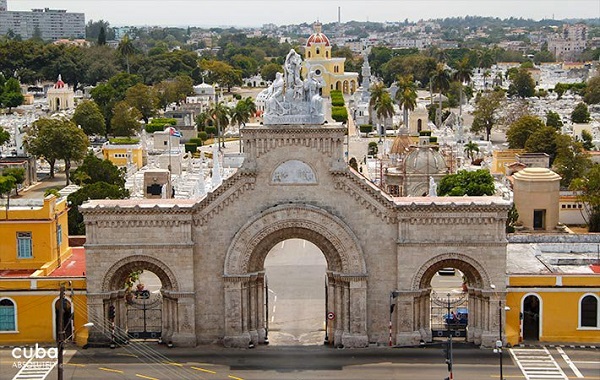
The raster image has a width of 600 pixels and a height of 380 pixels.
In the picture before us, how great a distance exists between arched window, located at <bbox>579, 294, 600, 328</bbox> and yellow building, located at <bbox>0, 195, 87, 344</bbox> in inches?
931

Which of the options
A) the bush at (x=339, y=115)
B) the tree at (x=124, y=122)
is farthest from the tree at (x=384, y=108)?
the tree at (x=124, y=122)

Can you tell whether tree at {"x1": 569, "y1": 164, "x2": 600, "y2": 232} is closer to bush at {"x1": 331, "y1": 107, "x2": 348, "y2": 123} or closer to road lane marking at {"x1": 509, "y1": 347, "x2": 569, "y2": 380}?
road lane marking at {"x1": 509, "y1": 347, "x2": 569, "y2": 380}

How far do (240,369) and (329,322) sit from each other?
19.0ft

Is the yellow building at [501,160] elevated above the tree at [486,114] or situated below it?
below

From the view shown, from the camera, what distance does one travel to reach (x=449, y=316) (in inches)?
1987

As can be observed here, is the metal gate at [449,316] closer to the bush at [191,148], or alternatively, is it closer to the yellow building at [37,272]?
the yellow building at [37,272]

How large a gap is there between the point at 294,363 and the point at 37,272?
14269 millimetres

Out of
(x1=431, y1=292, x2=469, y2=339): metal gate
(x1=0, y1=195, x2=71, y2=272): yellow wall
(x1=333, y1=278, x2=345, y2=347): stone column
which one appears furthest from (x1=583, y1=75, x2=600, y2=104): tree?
(x1=0, y1=195, x2=71, y2=272): yellow wall

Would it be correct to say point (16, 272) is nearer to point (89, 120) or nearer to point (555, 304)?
point (555, 304)

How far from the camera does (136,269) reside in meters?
49.5

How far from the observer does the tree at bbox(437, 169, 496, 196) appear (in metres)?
77.8

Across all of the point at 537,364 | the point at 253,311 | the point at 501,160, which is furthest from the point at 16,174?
the point at 537,364

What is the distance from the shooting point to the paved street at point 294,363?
146ft

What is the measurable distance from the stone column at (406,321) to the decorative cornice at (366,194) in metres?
3.69
